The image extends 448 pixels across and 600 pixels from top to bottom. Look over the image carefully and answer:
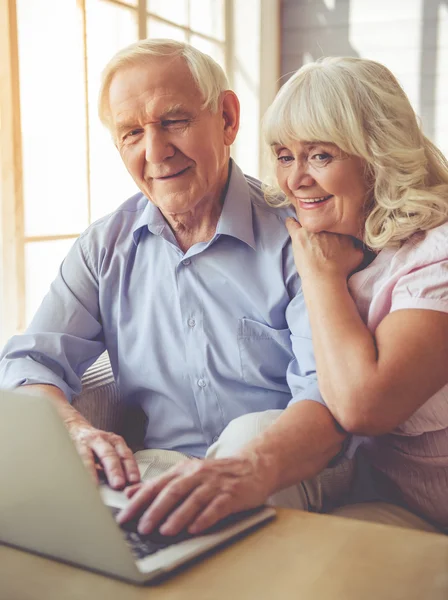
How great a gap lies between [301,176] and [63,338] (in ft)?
2.14

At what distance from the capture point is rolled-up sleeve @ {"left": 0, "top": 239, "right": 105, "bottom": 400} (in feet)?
5.31

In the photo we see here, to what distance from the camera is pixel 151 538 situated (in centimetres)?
87

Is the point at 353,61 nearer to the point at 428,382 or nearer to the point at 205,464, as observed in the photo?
the point at 428,382

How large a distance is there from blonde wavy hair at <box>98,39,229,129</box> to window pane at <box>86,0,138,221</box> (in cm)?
223

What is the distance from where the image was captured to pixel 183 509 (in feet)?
2.99

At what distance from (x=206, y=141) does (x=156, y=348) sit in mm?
490

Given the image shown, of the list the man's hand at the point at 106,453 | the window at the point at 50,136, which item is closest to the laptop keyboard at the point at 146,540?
the man's hand at the point at 106,453

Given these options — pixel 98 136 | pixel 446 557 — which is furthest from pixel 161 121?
pixel 98 136

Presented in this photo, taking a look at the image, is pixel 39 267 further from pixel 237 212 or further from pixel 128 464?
pixel 128 464

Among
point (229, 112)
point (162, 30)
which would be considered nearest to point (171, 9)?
point (162, 30)

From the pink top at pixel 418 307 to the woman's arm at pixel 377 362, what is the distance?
0.04 m

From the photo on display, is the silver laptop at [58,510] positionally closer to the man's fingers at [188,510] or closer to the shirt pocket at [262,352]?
the man's fingers at [188,510]

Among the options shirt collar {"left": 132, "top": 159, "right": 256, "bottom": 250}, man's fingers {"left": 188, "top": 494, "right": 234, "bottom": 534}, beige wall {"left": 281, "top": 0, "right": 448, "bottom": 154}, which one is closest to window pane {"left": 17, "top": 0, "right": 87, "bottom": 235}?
shirt collar {"left": 132, "top": 159, "right": 256, "bottom": 250}

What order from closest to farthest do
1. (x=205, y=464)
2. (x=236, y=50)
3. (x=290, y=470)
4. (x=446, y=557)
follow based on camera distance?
(x=446, y=557), (x=205, y=464), (x=290, y=470), (x=236, y=50)
